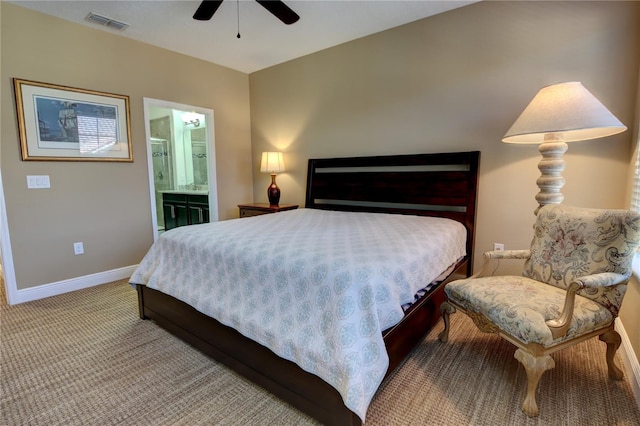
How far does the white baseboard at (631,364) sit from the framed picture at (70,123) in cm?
452

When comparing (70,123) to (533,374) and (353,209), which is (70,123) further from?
(533,374)

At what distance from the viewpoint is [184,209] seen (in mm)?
5172

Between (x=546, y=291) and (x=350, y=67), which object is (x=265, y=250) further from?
(x=350, y=67)

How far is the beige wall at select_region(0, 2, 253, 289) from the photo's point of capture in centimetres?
279

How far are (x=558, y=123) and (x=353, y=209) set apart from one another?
7.05 ft

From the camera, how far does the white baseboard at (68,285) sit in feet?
9.59

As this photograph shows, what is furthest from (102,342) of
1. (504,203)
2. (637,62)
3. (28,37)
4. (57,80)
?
(637,62)

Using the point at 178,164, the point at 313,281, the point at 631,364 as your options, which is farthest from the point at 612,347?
the point at 178,164

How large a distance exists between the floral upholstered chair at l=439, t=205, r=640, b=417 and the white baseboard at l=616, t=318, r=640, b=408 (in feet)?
0.23

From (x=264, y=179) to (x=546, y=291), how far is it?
386 cm

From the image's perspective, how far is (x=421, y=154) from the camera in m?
3.21

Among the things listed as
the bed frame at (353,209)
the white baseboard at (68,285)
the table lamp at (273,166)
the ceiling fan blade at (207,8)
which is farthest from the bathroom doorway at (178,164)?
the ceiling fan blade at (207,8)

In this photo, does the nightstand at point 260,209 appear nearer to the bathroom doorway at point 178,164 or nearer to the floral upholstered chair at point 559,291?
the bathroom doorway at point 178,164

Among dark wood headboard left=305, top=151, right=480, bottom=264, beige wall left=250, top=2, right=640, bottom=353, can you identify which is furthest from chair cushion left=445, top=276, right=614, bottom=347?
dark wood headboard left=305, top=151, right=480, bottom=264
